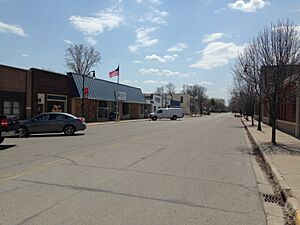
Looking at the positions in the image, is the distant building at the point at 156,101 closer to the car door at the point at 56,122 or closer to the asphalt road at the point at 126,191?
the car door at the point at 56,122

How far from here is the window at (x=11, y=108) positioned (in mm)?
31739

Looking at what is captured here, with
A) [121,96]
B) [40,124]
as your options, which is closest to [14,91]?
[40,124]

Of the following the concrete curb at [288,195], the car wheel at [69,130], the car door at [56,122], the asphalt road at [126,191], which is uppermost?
the car door at [56,122]

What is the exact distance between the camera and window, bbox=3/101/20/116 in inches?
1250

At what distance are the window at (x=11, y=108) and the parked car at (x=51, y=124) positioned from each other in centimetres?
901

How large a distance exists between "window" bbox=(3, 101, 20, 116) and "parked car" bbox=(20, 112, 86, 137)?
9012 millimetres

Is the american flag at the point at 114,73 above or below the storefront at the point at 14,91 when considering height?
above

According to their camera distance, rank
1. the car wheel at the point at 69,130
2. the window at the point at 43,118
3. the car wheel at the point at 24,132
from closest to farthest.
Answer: the car wheel at the point at 24,132 → the window at the point at 43,118 → the car wheel at the point at 69,130

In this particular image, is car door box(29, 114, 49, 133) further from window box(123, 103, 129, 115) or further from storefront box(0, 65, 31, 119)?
window box(123, 103, 129, 115)

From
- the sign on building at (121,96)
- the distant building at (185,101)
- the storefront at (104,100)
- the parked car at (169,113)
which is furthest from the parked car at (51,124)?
the distant building at (185,101)

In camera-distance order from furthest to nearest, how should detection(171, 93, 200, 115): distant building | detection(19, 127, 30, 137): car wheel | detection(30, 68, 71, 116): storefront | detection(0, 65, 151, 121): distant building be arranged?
detection(171, 93, 200, 115): distant building
detection(30, 68, 71, 116): storefront
detection(0, 65, 151, 121): distant building
detection(19, 127, 30, 137): car wheel

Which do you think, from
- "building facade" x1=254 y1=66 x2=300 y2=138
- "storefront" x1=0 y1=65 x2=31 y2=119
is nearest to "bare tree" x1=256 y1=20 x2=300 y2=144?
"building facade" x1=254 y1=66 x2=300 y2=138

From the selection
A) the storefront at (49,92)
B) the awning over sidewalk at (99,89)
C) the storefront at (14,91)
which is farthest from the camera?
the awning over sidewalk at (99,89)

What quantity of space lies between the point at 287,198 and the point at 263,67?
13379mm
